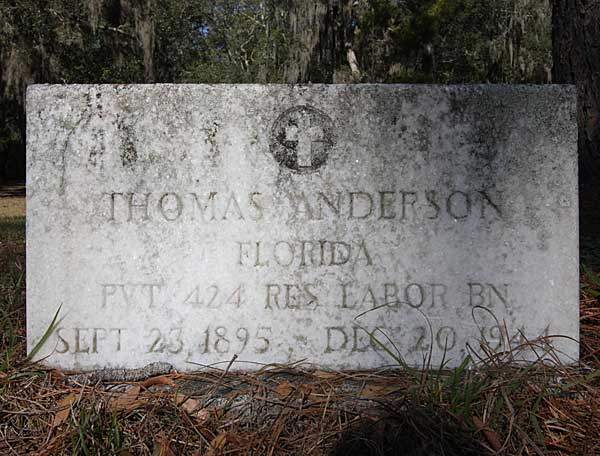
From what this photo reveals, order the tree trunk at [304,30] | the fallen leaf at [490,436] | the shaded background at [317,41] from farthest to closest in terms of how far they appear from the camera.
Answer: the tree trunk at [304,30] < the shaded background at [317,41] < the fallen leaf at [490,436]

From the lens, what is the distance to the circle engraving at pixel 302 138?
2.09 metres

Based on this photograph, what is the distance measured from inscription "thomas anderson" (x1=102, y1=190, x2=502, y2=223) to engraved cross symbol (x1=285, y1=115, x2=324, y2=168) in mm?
130

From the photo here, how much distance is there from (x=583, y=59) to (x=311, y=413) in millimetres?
4336

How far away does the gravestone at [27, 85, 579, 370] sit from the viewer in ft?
6.85

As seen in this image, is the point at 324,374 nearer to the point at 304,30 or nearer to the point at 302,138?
the point at 302,138

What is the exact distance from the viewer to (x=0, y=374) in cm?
199

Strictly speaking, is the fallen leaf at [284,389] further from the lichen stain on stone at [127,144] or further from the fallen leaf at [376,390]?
the lichen stain on stone at [127,144]

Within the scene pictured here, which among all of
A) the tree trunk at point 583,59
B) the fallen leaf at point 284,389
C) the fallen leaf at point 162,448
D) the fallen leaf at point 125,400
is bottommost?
the fallen leaf at point 162,448

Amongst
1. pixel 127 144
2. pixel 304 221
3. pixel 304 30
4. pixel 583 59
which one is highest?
pixel 304 30

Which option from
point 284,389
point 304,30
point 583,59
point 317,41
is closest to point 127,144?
point 284,389

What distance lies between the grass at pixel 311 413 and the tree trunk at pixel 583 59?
349cm

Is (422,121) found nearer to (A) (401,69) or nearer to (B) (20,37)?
(A) (401,69)

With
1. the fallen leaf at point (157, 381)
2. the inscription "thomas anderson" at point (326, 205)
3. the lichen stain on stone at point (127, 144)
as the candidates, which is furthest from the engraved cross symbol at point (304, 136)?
the fallen leaf at point (157, 381)

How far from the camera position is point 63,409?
72.7 inches
